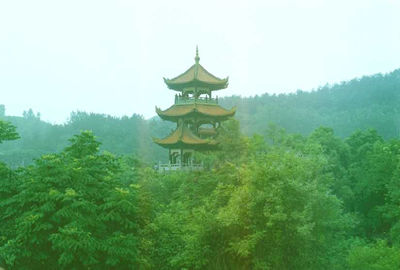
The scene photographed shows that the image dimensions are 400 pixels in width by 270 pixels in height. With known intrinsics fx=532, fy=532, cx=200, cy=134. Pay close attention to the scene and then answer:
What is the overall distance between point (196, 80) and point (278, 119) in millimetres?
47662

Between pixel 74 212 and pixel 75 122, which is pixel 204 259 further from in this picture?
pixel 75 122

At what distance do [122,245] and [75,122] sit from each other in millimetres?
74778

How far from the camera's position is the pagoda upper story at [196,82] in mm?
29844

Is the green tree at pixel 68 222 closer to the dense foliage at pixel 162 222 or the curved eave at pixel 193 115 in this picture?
the dense foliage at pixel 162 222

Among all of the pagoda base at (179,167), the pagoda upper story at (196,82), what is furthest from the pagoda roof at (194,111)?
the pagoda base at (179,167)

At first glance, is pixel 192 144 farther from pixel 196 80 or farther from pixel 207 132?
pixel 196 80

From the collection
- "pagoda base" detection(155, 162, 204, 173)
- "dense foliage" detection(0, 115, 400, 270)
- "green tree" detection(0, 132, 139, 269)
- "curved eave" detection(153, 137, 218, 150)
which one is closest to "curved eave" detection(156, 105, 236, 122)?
"curved eave" detection(153, 137, 218, 150)

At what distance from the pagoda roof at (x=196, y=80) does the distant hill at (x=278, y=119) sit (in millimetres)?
33617

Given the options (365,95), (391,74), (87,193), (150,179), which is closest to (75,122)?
(365,95)

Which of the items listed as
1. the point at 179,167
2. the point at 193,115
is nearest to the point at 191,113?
the point at 193,115

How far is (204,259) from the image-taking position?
1684 centimetres

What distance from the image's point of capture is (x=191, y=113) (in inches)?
1133

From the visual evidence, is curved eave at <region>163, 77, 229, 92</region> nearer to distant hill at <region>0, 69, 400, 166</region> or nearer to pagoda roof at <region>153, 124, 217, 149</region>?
pagoda roof at <region>153, 124, 217, 149</region>

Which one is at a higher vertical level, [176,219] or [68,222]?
[68,222]
